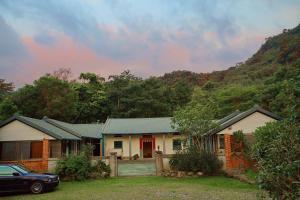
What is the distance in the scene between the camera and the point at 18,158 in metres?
Answer: 26.1

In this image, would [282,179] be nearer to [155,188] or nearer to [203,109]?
[155,188]

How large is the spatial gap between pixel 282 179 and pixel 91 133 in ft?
108

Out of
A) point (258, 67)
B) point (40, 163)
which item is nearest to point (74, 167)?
point (40, 163)

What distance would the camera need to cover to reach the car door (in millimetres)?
16859

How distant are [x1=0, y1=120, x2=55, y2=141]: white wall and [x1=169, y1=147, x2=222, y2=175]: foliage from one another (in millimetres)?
9109

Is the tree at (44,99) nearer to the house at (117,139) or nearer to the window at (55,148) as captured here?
the house at (117,139)

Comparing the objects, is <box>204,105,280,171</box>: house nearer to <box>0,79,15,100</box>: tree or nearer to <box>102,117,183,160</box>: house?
<box>102,117,183,160</box>: house

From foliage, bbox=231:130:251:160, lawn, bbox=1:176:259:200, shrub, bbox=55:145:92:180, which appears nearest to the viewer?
lawn, bbox=1:176:259:200

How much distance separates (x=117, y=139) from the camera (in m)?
38.2

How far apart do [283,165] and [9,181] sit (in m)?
13.9

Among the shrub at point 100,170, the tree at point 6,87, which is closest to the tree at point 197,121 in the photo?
the shrub at point 100,170

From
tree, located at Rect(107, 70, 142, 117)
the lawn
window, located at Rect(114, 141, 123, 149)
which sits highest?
tree, located at Rect(107, 70, 142, 117)

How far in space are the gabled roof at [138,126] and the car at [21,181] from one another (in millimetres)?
19745

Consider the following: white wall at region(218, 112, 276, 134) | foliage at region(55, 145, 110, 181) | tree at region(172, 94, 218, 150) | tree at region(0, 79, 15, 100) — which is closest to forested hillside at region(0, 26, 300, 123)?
tree at region(0, 79, 15, 100)
